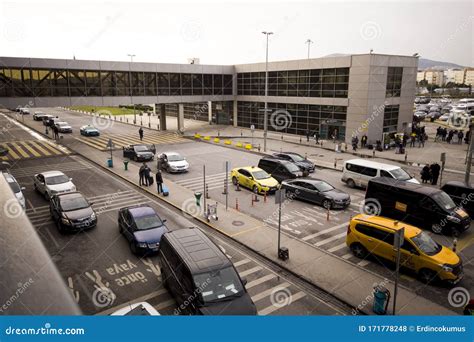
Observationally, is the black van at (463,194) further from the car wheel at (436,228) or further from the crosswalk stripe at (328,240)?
the crosswalk stripe at (328,240)

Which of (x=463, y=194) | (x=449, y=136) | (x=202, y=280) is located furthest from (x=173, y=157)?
(x=449, y=136)

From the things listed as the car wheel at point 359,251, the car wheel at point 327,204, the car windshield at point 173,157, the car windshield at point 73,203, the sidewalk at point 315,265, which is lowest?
A: the sidewalk at point 315,265

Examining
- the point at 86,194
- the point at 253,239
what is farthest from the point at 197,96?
the point at 253,239

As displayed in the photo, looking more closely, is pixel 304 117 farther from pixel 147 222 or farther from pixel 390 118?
pixel 147 222

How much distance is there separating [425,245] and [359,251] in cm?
239

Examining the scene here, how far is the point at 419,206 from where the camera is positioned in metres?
16.2

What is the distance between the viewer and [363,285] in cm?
1166

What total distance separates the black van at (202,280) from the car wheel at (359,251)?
6.13 meters

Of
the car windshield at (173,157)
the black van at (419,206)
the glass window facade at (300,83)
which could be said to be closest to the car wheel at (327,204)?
the black van at (419,206)

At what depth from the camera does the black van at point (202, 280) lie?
357 inches

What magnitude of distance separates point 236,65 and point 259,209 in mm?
39471

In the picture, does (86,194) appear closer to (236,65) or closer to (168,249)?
(168,249)

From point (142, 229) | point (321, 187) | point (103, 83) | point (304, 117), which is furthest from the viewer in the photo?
point (304, 117)

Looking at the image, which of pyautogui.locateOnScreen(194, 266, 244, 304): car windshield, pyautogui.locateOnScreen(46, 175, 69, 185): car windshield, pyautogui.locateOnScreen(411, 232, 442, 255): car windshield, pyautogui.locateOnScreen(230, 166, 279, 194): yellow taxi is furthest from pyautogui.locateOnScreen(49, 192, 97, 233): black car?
pyautogui.locateOnScreen(411, 232, 442, 255): car windshield
